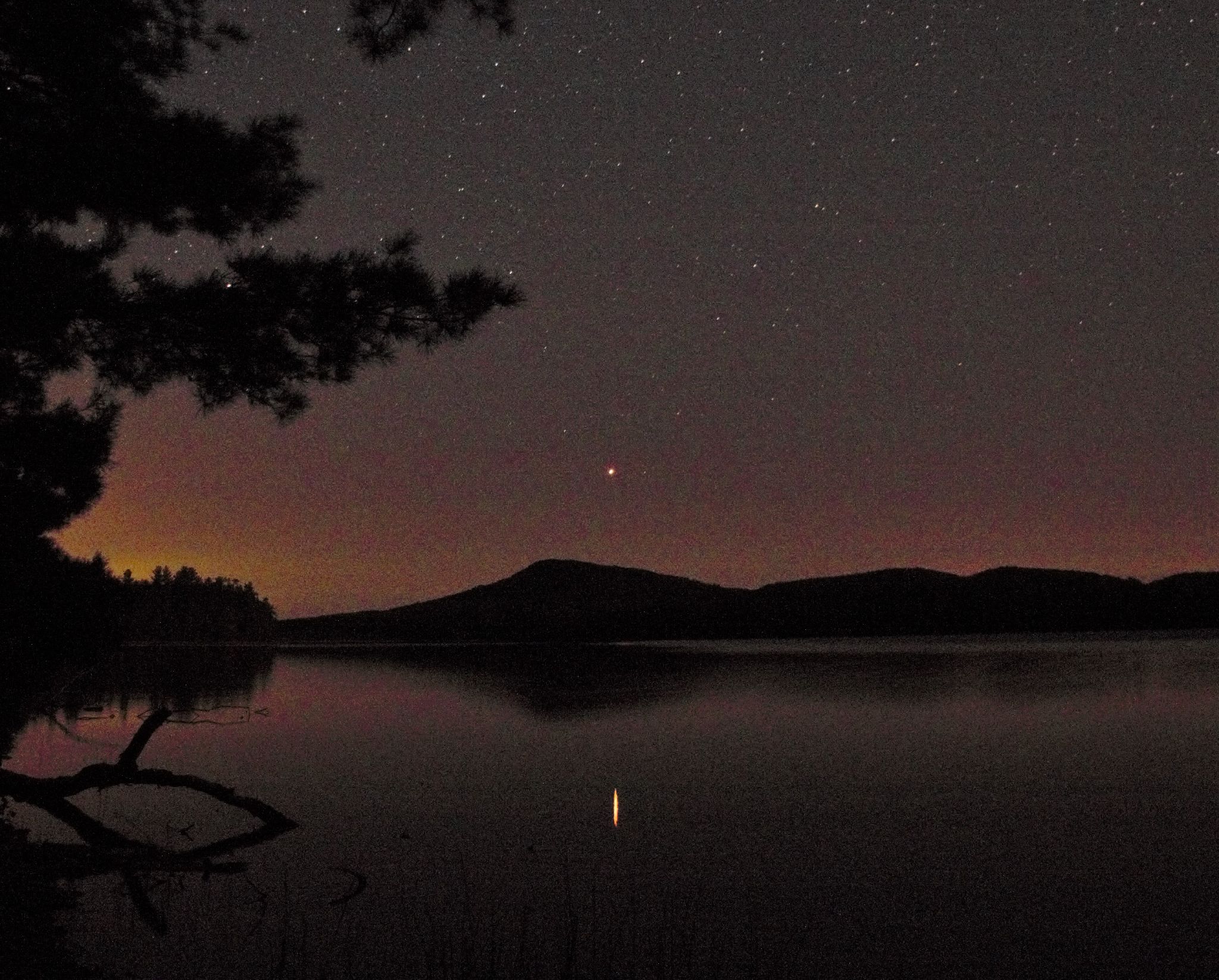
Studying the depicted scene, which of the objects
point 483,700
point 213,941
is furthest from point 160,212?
point 483,700

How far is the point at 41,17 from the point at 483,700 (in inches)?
1771

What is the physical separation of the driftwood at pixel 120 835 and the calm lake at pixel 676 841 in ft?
0.78

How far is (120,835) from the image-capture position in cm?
1300

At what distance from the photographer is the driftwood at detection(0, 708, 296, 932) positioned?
1033cm

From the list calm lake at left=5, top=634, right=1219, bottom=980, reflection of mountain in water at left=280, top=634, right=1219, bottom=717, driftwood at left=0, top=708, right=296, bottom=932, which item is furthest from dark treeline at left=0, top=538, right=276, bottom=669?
reflection of mountain in water at left=280, top=634, right=1219, bottom=717

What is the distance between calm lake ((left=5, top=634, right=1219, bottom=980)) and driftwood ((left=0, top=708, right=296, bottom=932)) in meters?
0.24

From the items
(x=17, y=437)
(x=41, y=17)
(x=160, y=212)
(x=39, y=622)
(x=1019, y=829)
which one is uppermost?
(x=41, y=17)

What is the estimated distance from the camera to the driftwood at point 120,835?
1033 centimetres

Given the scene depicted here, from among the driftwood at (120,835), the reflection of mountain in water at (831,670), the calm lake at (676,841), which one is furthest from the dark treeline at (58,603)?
the reflection of mountain in water at (831,670)

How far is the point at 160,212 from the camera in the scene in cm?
827

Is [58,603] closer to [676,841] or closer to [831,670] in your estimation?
[676,841]

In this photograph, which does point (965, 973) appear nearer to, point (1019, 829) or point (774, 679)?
point (1019, 829)

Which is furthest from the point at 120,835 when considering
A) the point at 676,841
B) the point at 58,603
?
the point at 676,841

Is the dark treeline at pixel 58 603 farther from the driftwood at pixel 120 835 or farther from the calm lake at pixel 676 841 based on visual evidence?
the calm lake at pixel 676 841
